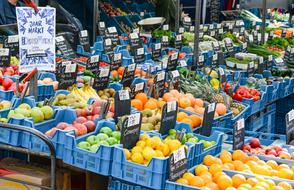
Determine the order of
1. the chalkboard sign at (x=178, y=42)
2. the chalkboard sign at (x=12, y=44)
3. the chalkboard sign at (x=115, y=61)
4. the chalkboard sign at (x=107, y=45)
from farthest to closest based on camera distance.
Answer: the chalkboard sign at (x=178, y=42) < the chalkboard sign at (x=107, y=45) < the chalkboard sign at (x=12, y=44) < the chalkboard sign at (x=115, y=61)

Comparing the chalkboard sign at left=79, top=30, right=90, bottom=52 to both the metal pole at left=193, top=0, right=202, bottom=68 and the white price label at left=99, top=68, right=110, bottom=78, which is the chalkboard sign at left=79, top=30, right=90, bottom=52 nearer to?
the metal pole at left=193, top=0, right=202, bottom=68

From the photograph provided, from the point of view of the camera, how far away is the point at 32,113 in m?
4.50

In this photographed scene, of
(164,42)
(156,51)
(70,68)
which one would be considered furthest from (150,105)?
(164,42)

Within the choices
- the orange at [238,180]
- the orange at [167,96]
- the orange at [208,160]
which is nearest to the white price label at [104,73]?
the orange at [167,96]

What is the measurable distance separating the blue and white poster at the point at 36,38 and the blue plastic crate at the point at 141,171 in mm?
1163

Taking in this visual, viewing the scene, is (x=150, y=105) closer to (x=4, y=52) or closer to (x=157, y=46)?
(x=4, y=52)

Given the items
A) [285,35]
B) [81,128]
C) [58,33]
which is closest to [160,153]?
[81,128]

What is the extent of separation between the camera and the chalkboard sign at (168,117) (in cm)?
442

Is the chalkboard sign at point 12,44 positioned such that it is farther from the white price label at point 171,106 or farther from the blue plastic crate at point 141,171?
the blue plastic crate at point 141,171

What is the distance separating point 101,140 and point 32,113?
2.18ft

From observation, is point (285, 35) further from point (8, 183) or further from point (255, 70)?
point (8, 183)

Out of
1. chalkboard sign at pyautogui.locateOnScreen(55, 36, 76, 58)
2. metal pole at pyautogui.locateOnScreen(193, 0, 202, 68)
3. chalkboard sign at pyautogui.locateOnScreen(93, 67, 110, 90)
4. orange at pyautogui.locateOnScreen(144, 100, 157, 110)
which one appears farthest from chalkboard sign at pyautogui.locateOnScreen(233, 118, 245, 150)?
chalkboard sign at pyautogui.locateOnScreen(55, 36, 76, 58)

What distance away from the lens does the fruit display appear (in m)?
4.45

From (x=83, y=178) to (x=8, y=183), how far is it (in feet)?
2.04
